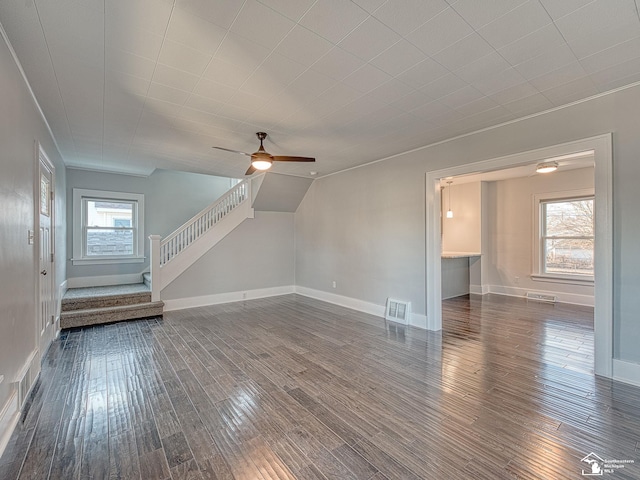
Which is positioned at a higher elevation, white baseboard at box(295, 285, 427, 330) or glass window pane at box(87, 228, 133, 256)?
glass window pane at box(87, 228, 133, 256)

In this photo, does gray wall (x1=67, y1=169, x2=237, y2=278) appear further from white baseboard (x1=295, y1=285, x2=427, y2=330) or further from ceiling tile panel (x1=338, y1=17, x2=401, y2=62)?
ceiling tile panel (x1=338, y1=17, x2=401, y2=62)

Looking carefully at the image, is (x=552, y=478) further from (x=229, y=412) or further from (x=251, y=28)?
(x=251, y=28)

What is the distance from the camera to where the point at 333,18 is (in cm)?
197

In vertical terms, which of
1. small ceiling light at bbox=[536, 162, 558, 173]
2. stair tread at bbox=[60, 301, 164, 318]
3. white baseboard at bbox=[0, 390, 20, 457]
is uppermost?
small ceiling light at bbox=[536, 162, 558, 173]

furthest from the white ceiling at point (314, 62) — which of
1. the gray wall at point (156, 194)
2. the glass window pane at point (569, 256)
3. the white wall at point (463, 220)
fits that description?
the glass window pane at point (569, 256)

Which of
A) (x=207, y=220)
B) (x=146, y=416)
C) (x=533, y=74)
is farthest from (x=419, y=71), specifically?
(x=207, y=220)

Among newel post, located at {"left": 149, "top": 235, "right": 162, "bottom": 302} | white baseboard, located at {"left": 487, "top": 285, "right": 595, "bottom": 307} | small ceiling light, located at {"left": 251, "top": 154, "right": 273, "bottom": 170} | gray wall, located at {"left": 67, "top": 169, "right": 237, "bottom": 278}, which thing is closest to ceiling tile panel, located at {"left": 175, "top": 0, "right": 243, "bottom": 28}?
small ceiling light, located at {"left": 251, "top": 154, "right": 273, "bottom": 170}

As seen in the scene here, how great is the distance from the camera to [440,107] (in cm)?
328

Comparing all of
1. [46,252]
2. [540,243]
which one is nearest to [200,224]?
[46,252]

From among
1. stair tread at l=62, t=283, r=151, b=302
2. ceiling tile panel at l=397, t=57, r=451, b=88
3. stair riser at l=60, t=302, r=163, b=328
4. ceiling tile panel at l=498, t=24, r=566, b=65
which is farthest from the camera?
stair tread at l=62, t=283, r=151, b=302

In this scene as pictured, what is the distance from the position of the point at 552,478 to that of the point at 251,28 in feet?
11.3

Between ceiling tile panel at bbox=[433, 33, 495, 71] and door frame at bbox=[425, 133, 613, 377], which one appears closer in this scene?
ceiling tile panel at bbox=[433, 33, 495, 71]

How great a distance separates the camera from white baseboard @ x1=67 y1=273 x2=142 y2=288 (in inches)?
245

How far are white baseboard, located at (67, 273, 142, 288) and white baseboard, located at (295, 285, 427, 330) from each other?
3.89 m
